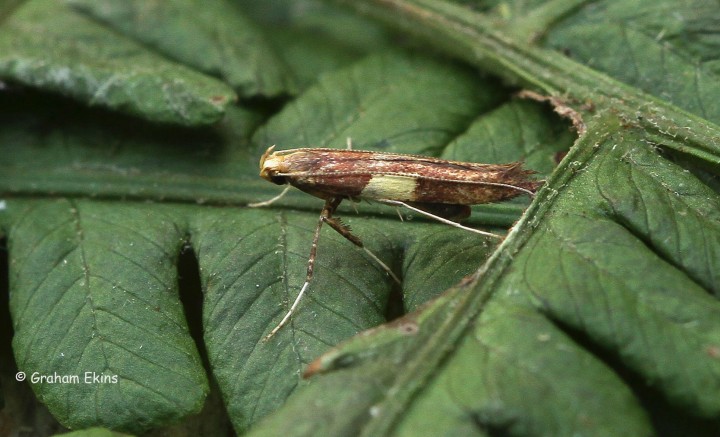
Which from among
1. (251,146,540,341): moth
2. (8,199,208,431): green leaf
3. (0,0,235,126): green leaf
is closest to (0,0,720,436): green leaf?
(8,199,208,431): green leaf

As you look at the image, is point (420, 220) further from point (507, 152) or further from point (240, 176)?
point (240, 176)

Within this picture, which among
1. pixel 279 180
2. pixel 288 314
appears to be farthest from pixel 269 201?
pixel 288 314

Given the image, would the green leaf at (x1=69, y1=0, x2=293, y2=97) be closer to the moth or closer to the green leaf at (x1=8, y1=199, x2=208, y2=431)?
the moth

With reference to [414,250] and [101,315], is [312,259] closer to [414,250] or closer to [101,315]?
[414,250]

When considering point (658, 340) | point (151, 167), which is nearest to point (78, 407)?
point (151, 167)

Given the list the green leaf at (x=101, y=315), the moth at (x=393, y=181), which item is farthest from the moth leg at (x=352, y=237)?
the green leaf at (x=101, y=315)

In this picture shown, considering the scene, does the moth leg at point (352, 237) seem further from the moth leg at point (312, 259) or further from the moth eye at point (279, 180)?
the moth eye at point (279, 180)
